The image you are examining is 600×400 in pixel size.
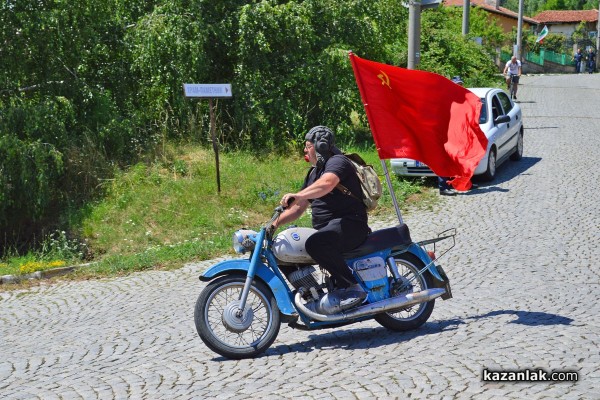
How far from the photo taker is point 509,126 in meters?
17.2

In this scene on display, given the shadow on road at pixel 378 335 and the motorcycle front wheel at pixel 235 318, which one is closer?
the motorcycle front wheel at pixel 235 318

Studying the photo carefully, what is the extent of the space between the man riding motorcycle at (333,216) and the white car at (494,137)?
7.66 meters

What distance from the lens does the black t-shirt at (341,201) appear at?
7031 mm

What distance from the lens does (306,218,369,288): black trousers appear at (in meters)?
6.91

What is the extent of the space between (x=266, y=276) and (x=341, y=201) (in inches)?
34.3

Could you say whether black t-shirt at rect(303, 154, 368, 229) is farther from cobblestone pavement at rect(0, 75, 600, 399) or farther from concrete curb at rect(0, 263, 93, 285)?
concrete curb at rect(0, 263, 93, 285)

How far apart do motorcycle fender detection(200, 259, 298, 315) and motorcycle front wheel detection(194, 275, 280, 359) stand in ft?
0.15

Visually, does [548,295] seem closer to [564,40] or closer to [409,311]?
[409,311]

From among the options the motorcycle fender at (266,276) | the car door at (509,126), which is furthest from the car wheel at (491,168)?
the motorcycle fender at (266,276)

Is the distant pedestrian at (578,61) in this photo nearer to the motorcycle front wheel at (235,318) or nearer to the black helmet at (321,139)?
the black helmet at (321,139)

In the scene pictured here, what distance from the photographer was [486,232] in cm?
1220

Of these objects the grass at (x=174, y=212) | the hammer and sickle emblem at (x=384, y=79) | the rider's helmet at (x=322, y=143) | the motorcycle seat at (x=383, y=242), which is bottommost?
the grass at (x=174, y=212)

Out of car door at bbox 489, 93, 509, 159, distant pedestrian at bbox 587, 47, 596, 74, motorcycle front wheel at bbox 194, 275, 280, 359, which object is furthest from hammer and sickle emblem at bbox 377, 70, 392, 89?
distant pedestrian at bbox 587, 47, 596, 74

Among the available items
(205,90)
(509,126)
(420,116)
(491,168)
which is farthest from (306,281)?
(509,126)
